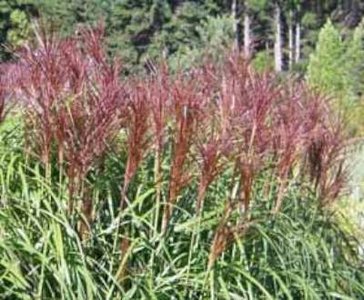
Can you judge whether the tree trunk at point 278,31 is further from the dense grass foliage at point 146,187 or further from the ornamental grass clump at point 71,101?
the ornamental grass clump at point 71,101

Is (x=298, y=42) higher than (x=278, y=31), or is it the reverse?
(x=278, y=31)

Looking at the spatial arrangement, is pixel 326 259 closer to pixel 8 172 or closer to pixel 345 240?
pixel 345 240

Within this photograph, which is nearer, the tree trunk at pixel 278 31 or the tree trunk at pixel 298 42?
the tree trunk at pixel 278 31

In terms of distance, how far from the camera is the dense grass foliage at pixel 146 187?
212 cm

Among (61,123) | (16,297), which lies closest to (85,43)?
(61,123)

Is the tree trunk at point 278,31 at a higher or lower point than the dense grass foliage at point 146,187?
lower

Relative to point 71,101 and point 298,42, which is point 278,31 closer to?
point 298,42

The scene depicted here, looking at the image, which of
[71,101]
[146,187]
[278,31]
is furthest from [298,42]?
[71,101]

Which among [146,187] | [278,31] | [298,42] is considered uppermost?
[146,187]

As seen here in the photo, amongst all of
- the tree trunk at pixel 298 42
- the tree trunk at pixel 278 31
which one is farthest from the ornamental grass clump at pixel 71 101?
the tree trunk at pixel 298 42

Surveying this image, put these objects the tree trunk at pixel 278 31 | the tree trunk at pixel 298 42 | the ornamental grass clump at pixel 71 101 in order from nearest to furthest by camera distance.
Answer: the ornamental grass clump at pixel 71 101 < the tree trunk at pixel 278 31 < the tree trunk at pixel 298 42

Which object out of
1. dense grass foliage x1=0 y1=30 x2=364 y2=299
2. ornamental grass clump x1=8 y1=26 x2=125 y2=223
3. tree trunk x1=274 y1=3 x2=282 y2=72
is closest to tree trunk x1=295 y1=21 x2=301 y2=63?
tree trunk x1=274 y1=3 x2=282 y2=72

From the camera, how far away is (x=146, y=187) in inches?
93.8

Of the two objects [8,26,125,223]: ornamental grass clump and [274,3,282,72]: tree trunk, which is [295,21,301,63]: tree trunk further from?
[8,26,125,223]: ornamental grass clump
